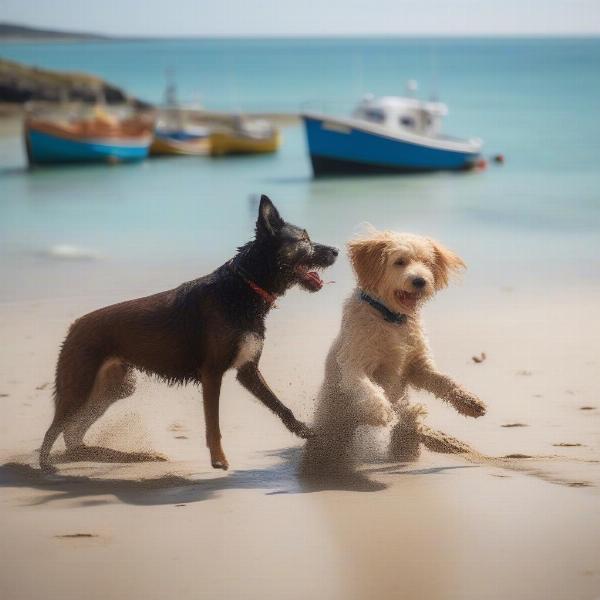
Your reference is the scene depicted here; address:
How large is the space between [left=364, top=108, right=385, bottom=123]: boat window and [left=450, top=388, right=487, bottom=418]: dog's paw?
70.0ft

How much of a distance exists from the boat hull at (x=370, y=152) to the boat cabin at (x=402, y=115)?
89 centimetres

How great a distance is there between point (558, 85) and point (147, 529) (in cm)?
6736

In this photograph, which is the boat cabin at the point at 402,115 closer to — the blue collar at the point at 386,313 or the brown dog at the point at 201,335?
the blue collar at the point at 386,313

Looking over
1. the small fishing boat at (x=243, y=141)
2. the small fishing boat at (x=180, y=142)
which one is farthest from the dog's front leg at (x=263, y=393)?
the small fishing boat at (x=180, y=142)

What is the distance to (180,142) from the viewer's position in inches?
1309

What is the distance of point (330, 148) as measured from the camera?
26094 mm

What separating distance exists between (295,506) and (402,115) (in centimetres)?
2260

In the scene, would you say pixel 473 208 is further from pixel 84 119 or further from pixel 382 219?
pixel 84 119

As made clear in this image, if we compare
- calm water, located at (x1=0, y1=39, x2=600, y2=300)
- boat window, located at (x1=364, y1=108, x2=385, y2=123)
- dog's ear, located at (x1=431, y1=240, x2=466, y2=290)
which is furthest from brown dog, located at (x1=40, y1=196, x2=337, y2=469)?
boat window, located at (x1=364, y1=108, x2=385, y2=123)

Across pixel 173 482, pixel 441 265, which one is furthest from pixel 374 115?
pixel 173 482

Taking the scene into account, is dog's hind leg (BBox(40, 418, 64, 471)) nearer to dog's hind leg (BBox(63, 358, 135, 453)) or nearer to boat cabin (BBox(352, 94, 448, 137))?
dog's hind leg (BBox(63, 358, 135, 453))

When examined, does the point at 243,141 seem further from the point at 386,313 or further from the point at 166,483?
the point at 166,483

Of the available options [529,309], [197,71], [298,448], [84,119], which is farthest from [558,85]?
[298,448]

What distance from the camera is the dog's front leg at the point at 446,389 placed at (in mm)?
5797
